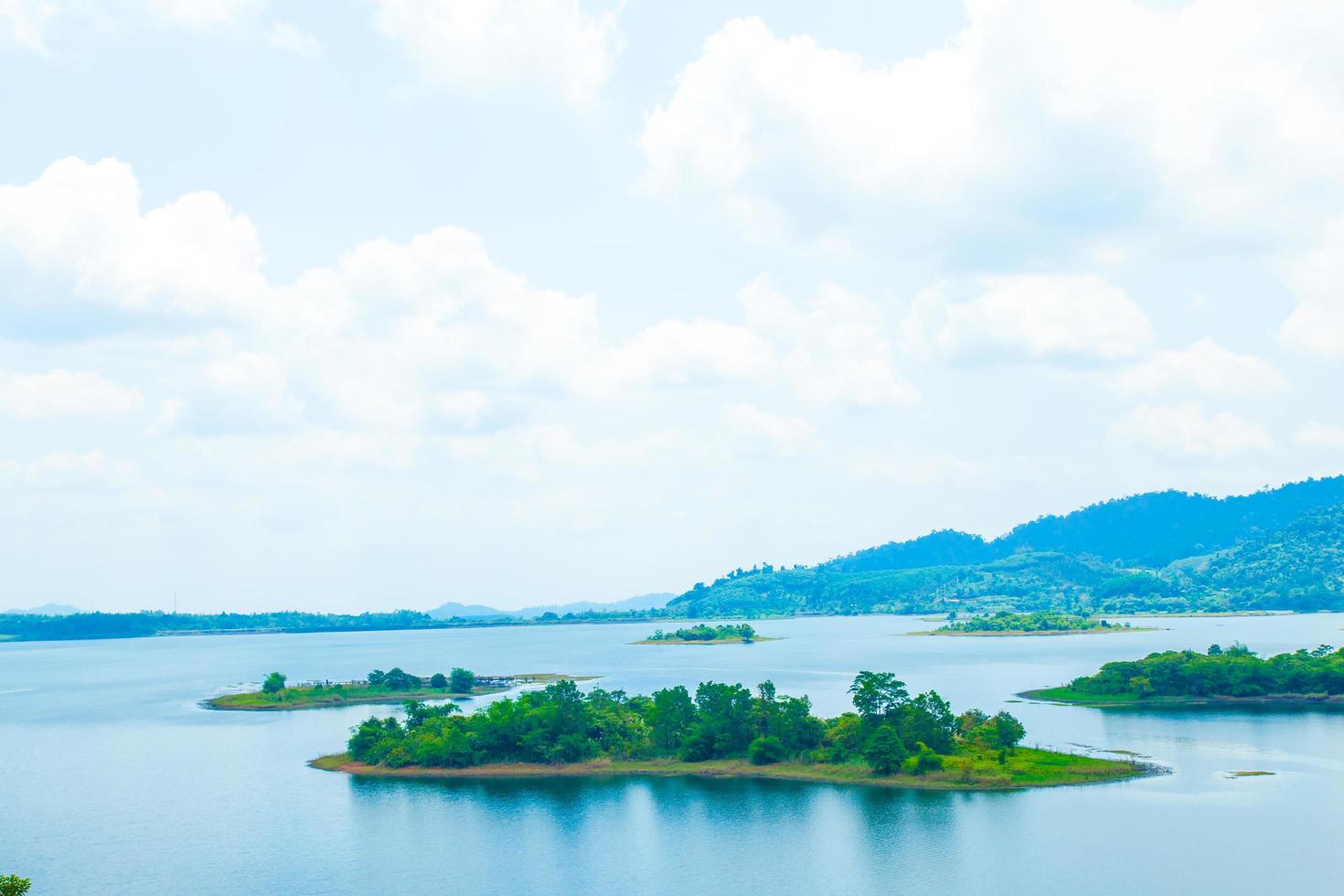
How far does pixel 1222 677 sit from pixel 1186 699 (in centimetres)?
479

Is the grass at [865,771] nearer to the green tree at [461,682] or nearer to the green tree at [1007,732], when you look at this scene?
the green tree at [1007,732]

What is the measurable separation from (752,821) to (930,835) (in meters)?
11.9

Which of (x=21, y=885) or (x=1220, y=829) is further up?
(x=21, y=885)

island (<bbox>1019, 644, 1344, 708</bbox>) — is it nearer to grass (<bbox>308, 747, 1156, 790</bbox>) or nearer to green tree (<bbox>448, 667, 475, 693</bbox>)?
grass (<bbox>308, 747, 1156, 790</bbox>)

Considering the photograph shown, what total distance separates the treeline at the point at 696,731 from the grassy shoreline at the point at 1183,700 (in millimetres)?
37282

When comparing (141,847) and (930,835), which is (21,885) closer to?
(141,847)

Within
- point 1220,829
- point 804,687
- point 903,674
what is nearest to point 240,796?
point 1220,829

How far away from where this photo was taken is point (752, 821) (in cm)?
7662

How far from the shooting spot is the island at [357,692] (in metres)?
156

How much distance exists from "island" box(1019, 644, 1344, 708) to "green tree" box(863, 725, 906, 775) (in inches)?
2031

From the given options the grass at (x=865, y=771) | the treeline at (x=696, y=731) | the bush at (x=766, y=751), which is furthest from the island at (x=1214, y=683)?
the bush at (x=766, y=751)

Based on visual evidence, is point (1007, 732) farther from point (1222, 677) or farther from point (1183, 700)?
point (1222, 677)

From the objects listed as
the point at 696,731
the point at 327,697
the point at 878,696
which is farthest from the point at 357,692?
the point at 878,696

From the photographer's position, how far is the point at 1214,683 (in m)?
132
